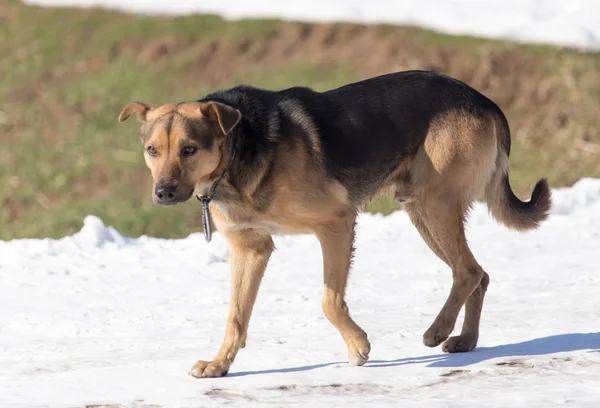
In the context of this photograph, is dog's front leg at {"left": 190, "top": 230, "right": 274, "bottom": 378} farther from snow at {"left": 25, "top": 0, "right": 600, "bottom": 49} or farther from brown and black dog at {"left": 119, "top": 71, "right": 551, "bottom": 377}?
snow at {"left": 25, "top": 0, "right": 600, "bottom": 49}

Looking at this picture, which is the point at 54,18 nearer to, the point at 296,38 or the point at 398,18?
the point at 296,38

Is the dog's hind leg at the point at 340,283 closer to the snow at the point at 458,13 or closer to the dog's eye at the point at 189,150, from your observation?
the dog's eye at the point at 189,150

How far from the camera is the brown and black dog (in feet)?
22.4

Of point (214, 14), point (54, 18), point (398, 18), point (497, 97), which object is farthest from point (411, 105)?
point (54, 18)

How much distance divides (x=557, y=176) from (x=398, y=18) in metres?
5.30

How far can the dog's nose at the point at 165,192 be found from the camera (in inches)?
256

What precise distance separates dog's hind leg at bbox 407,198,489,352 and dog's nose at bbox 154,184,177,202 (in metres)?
1.84

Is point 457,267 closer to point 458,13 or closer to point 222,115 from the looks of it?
point 222,115

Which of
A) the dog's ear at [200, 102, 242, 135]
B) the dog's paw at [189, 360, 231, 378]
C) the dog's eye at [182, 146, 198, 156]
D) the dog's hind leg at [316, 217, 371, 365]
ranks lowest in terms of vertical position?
the dog's paw at [189, 360, 231, 378]

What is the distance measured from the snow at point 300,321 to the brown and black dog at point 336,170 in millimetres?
375

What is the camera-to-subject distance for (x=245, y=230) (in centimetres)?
716

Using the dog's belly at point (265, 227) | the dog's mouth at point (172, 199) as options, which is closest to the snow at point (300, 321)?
the dog's belly at point (265, 227)

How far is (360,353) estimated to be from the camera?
688cm

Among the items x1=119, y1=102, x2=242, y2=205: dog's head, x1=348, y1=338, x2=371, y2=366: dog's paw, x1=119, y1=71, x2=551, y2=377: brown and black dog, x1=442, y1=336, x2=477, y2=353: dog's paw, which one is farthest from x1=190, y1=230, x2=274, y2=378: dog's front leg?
x1=442, y1=336, x2=477, y2=353: dog's paw
